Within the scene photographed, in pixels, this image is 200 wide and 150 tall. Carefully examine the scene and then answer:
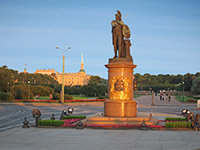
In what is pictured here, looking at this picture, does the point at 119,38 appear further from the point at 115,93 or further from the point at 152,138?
the point at 152,138

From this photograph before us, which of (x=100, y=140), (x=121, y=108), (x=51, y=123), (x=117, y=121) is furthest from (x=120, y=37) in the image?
(x=100, y=140)

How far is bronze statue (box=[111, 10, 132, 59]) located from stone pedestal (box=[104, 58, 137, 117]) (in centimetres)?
130

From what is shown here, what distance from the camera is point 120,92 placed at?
20.2 meters

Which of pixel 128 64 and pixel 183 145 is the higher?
pixel 128 64

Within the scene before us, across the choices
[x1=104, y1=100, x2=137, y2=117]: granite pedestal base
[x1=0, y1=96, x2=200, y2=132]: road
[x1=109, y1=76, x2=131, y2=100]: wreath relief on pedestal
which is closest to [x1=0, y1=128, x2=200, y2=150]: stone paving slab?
[x1=104, y1=100, x2=137, y2=117]: granite pedestal base

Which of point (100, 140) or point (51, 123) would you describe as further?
point (51, 123)

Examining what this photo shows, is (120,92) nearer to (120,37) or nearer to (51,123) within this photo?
(120,37)

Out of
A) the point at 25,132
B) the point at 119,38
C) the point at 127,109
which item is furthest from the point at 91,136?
the point at 119,38

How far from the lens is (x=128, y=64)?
67.4 feet

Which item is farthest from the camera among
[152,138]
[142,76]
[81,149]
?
[142,76]

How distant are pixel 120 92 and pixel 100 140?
6784 mm

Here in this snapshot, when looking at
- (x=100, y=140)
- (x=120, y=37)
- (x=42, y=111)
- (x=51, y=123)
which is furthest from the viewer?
(x=42, y=111)

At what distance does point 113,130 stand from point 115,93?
3.66 metres

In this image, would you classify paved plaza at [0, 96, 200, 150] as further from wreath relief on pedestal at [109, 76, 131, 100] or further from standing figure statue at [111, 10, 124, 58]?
standing figure statue at [111, 10, 124, 58]
